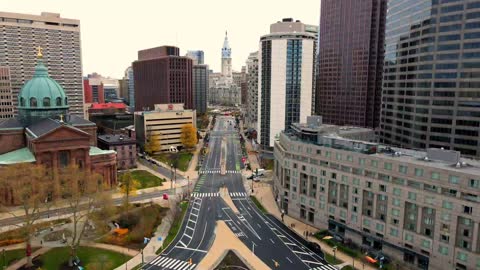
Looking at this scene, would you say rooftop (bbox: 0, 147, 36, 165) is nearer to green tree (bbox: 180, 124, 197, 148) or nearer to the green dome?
the green dome

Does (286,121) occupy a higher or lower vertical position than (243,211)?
higher

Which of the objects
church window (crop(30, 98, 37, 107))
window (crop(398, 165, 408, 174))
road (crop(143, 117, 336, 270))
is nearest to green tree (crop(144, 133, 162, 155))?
road (crop(143, 117, 336, 270))

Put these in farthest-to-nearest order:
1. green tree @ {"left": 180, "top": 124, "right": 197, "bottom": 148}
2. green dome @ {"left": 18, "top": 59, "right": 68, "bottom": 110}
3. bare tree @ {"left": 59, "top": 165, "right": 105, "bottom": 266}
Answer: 1. green tree @ {"left": 180, "top": 124, "right": 197, "bottom": 148}
2. green dome @ {"left": 18, "top": 59, "right": 68, "bottom": 110}
3. bare tree @ {"left": 59, "top": 165, "right": 105, "bottom": 266}

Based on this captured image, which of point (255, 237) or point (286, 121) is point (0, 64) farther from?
point (255, 237)

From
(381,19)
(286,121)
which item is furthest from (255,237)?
(381,19)

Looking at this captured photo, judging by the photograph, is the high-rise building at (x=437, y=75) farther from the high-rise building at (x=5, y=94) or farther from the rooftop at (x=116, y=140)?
the high-rise building at (x=5, y=94)

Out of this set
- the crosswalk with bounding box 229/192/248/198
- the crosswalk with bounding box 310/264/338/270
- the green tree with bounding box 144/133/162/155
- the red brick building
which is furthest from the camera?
the green tree with bounding box 144/133/162/155

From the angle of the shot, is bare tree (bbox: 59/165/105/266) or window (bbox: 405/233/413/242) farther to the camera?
window (bbox: 405/233/413/242)
